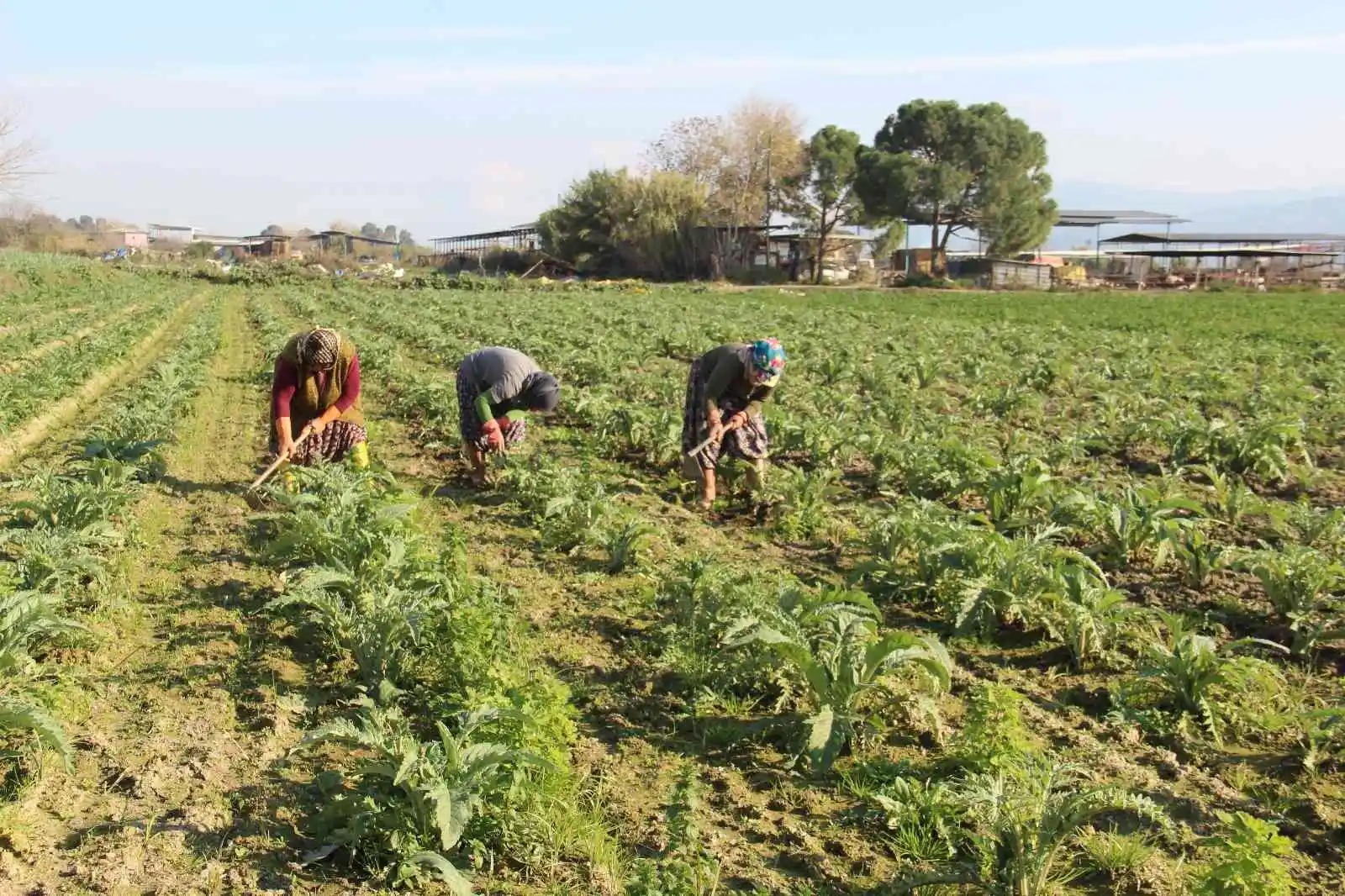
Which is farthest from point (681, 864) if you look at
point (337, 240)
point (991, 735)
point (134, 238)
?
point (134, 238)

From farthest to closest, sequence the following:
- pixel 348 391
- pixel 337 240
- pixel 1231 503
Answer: pixel 337 240 < pixel 348 391 < pixel 1231 503

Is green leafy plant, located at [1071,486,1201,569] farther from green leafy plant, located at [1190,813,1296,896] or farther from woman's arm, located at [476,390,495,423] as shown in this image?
woman's arm, located at [476,390,495,423]

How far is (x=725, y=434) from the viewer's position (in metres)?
7.30

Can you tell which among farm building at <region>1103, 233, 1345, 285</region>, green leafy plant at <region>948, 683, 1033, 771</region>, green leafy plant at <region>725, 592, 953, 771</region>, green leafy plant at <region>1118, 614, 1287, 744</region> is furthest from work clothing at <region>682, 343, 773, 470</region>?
farm building at <region>1103, 233, 1345, 285</region>

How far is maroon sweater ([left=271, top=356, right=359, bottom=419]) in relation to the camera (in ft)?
22.4

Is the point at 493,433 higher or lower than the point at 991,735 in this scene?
higher

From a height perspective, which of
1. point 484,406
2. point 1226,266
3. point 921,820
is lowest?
point 921,820

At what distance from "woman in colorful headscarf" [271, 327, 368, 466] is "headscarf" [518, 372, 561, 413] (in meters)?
1.22

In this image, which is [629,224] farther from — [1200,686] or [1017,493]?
[1200,686]

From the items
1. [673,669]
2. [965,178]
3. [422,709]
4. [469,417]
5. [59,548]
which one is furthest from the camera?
[965,178]

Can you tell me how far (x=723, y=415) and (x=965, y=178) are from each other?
167 ft

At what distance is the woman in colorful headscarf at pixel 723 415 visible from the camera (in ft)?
22.9

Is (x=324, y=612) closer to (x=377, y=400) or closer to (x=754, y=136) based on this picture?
(x=377, y=400)

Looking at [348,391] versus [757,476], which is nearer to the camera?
[348,391]
